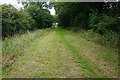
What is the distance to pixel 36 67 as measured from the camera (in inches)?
130

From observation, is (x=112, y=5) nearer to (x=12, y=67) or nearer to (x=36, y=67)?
(x=36, y=67)

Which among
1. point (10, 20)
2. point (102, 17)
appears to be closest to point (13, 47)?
point (10, 20)

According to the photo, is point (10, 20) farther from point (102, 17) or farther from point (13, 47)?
point (102, 17)

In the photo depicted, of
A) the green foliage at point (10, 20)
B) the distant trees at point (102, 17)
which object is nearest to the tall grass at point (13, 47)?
the green foliage at point (10, 20)

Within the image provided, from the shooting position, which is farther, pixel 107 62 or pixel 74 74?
pixel 107 62

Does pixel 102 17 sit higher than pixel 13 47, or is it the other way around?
pixel 102 17

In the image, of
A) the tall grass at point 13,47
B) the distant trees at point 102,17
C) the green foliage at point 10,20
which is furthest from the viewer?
the distant trees at point 102,17

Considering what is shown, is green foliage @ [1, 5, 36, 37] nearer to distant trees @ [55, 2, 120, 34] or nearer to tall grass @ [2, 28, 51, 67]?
tall grass @ [2, 28, 51, 67]

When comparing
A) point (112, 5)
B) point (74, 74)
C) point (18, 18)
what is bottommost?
point (74, 74)

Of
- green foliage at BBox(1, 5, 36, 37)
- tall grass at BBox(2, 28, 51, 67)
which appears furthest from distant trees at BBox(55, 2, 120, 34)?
green foliage at BBox(1, 5, 36, 37)

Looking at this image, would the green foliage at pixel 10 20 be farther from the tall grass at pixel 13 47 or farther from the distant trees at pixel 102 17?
the distant trees at pixel 102 17

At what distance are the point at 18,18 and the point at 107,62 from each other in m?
8.44

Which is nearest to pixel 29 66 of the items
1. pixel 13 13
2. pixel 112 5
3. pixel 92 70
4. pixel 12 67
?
pixel 12 67

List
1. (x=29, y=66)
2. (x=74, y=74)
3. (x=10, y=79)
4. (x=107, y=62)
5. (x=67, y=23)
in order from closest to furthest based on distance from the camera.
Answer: (x=10, y=79) < (x=74, y=74) < (x=29, y=66) < (x=107, y=62) < (x=67, y=23)
